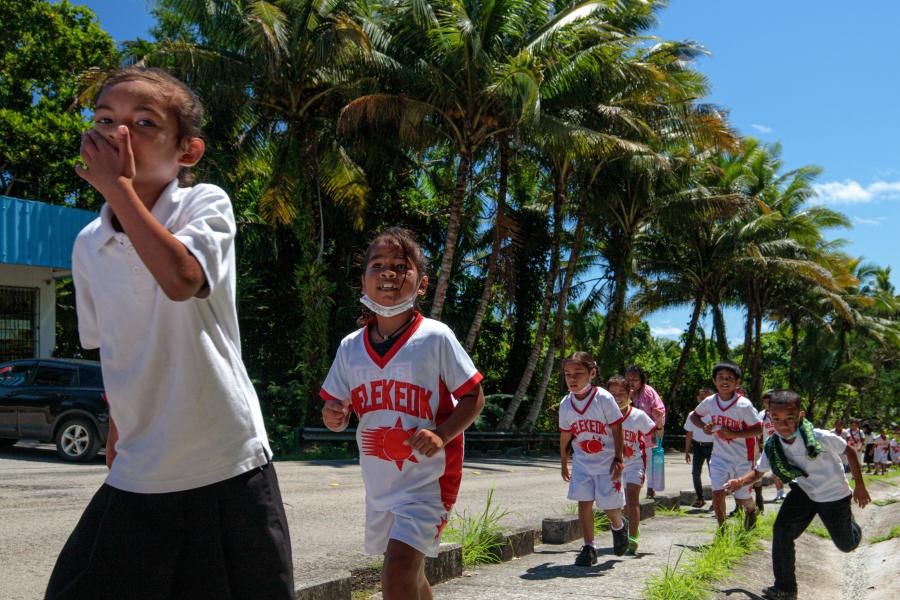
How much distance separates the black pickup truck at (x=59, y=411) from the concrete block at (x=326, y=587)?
30.9 ft

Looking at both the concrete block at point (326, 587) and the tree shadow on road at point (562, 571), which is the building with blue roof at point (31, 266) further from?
the concrete block at point (326, 587)

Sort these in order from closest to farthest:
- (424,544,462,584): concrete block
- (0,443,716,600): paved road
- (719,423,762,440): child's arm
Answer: (424,544,462,584): concrete block < (0,443,716,600): paved road < (719,423,762,440): child's arm

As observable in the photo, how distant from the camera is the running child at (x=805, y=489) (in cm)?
667

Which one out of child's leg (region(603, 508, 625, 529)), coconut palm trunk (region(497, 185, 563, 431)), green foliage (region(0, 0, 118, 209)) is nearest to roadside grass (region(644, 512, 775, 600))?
child's leg (region(603, 508, 625, 529))

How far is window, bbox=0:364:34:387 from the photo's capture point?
1372 cm

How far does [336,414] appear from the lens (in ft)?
13.1

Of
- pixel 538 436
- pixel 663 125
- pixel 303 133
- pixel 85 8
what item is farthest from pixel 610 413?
pixel 85 8

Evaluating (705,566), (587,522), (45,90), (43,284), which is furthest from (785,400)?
(45,90)

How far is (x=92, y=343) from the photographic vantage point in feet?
7.84

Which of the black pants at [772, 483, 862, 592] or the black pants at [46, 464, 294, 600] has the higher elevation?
the black pants at [46, 464, 294, 600]

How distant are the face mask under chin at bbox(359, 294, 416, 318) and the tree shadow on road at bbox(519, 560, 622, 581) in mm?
2993

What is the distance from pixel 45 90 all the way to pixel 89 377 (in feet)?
63.2

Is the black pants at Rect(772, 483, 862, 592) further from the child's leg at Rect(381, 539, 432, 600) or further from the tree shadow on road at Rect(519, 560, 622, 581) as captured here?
the child's leg at Rect(381, 539, 432, 600)

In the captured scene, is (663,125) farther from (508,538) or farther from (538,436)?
(508,538)
